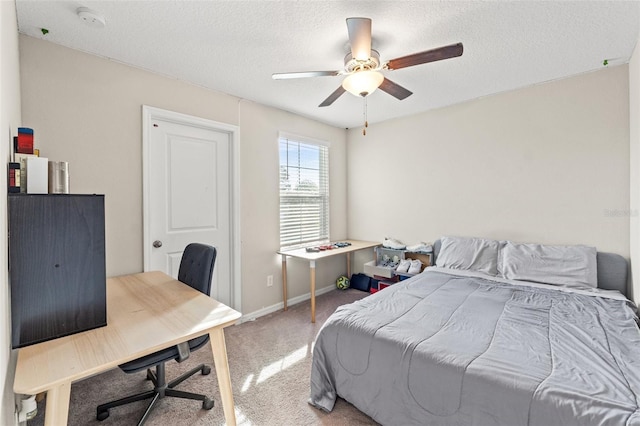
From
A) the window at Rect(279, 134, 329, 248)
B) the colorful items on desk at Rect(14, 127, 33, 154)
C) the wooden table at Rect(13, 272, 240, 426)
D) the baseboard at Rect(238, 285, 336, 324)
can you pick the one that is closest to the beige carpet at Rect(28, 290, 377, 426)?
the baseboard at Rect(238, 285, 336, 324)

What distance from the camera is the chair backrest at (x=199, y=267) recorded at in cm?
195

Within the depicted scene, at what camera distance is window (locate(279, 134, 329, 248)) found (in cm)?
373

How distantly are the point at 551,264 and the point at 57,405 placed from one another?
137 inches

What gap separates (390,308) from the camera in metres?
2.08

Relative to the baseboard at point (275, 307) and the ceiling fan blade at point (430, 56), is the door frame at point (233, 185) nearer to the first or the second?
the baseboard at point (275, 307)

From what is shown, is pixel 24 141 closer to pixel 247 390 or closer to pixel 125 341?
pixel 125 341

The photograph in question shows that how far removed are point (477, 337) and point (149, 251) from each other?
2613mm

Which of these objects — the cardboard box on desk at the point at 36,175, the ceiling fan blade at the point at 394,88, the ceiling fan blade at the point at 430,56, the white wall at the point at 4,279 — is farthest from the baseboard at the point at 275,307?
the ceiling fan blade at the point at 430,56

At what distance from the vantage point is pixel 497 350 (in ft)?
4.96

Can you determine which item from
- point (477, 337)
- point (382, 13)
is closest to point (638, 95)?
point (382, 13)

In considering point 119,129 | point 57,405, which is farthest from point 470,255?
point 119,129

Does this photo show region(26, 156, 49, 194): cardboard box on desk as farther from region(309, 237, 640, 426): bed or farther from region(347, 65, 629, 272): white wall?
region(347, 65, 629, 272): white wall

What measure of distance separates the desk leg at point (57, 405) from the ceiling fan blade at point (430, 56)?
2309mm

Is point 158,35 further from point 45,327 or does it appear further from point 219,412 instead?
point 219,412
